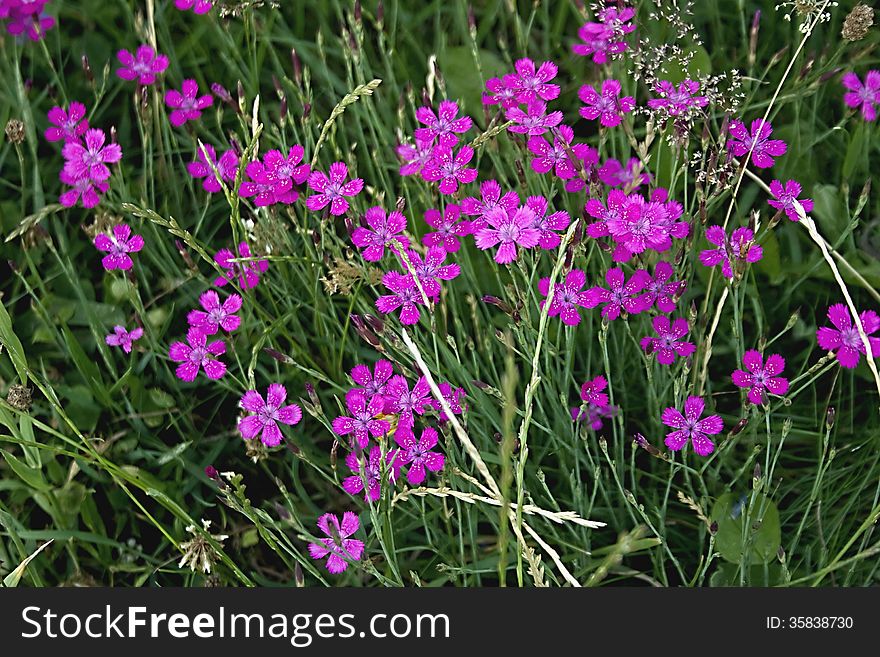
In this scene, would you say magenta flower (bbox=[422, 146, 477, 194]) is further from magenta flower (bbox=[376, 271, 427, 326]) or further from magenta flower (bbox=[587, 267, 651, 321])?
magenta flower (bbox=[587, 267, 651, 321])

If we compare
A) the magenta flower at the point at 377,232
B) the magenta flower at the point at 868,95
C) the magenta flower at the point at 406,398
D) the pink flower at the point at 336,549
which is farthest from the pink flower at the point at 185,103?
the magenta flower at the point at 868,95

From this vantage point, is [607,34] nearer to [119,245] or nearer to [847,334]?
[847,334]

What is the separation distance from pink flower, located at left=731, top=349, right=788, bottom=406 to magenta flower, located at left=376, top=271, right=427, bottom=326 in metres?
0.44

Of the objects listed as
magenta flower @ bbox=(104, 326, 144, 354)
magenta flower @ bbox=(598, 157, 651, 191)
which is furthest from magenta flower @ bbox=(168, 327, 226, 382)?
magenta flower @ bbox=(598, 157, 651, 191)

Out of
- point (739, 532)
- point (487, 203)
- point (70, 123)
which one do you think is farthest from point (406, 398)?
point (70, 123)

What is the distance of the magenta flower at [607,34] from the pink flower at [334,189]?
1.41ft

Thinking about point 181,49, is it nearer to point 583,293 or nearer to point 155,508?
point 155,508

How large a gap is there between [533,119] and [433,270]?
0.86 feet

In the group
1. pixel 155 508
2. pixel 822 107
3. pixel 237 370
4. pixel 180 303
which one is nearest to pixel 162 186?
pixel 180 303

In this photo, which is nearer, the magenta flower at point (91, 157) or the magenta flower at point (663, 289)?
the magenta flower at point (663, 289)

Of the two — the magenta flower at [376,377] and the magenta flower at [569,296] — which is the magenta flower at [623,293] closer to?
the magenta flower at [569,296]

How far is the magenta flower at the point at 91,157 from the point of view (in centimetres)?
142

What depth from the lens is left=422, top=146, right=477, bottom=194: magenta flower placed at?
120 centimetres

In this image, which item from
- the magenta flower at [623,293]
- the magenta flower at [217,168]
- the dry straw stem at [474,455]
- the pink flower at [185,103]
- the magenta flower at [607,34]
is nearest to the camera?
the dry straw stem at [474,455]
